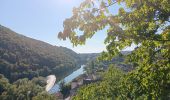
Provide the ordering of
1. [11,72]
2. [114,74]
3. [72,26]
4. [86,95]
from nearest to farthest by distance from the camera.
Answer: [72,26] < [86,95] < [114,74] < [11,72]

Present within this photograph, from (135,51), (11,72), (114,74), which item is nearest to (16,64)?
(11,72)

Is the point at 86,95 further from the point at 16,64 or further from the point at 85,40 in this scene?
the point at 16,64

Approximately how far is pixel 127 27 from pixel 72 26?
8.66 feet

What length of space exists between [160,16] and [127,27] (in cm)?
136

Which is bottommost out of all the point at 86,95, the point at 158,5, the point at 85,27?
the point at 86,95

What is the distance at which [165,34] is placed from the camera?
11.4 m

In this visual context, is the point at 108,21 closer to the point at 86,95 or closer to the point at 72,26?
the point at 72,26

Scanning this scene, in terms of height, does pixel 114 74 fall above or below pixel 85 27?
below

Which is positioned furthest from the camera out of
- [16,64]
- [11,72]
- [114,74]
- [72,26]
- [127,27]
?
[16,64]

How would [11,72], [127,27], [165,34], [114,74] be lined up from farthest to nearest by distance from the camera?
[11,72]
[114,74]
[127,27]
[165,34]

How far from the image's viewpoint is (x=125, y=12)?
12234 millimetres

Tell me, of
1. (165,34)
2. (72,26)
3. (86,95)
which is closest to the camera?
(72,26)

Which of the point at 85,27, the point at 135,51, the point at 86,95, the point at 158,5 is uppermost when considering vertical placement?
the point at 158,5

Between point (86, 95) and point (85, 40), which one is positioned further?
point (86, 95)
